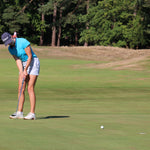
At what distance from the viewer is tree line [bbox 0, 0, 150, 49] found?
63.8m

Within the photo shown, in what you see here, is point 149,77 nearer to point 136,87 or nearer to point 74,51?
point 136,87

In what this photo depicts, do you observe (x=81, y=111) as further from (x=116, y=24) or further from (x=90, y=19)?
(x=90, y=19)

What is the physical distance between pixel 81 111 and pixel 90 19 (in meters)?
56.6

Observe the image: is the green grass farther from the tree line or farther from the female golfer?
the tree line

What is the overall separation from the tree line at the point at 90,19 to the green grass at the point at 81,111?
107 ft

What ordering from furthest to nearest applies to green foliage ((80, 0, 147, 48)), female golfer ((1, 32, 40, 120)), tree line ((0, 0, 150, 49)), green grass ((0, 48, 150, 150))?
tree line ((0, 0, 150, 49)) < green foliage ((80, 0, 147, 48)) < female golfer ((1, 32, 40, 120)) < green grass ((0, 48, 150, 150))

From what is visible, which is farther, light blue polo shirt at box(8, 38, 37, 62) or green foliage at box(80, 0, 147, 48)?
green foliage at box(80, 0, 147, 48)

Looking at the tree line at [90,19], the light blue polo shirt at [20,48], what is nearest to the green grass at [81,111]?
the light blue polo shirt at [20,48]

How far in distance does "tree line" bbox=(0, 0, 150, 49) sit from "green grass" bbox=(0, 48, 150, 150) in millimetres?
32493

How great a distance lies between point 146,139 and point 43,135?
1.57 meters

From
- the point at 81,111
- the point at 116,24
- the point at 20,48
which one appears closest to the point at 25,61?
the point at 20,48

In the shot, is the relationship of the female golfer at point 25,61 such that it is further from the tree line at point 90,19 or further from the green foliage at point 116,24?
the green foliage at point 116,24

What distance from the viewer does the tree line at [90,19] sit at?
209ft

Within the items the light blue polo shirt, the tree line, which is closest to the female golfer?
the light blue polo shirt
